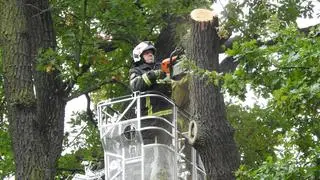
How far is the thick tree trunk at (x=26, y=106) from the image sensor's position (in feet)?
40.8

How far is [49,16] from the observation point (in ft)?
→ 45.5

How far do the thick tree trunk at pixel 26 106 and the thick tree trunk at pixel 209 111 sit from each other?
3421 millimetres

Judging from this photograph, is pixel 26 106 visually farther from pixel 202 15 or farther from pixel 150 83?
pixel 202 15

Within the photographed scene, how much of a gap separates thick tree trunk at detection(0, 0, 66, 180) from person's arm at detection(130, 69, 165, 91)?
7.37 feet

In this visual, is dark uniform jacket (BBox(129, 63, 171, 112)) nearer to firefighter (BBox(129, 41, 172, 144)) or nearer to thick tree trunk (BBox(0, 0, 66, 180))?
firefighter (BBox(129, 41, 172, 144))

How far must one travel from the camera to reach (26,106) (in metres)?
12.5

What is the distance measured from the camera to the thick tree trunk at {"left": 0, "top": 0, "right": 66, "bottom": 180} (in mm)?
12450

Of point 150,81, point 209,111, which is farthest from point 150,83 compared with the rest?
point 209,111

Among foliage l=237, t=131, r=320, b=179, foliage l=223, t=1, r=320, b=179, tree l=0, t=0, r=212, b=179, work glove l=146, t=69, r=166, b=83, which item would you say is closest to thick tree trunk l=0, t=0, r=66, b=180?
tree l=0, t=0, r=212, b=179

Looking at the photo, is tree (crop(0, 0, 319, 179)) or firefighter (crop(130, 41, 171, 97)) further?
tree (crop(0, 0, 319, 179))

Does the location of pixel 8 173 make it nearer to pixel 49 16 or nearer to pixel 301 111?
pixel 49 16

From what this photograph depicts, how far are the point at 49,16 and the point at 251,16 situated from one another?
3010mm

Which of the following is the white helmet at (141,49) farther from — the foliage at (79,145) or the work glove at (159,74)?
the foliage at (79,145)

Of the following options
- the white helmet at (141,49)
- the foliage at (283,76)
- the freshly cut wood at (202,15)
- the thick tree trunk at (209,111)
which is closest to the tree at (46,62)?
the white helmet at (141,49)
